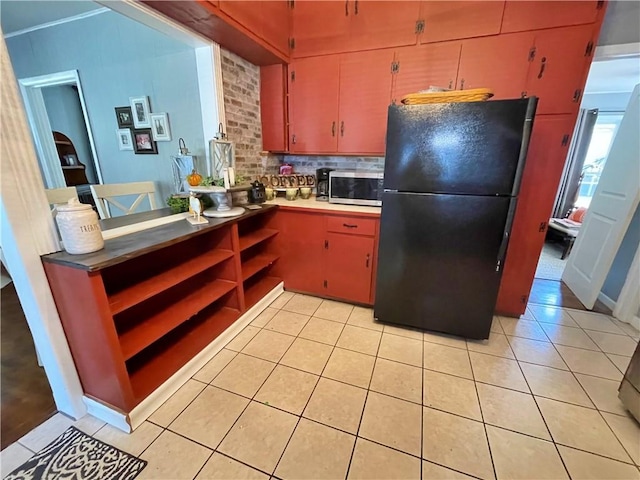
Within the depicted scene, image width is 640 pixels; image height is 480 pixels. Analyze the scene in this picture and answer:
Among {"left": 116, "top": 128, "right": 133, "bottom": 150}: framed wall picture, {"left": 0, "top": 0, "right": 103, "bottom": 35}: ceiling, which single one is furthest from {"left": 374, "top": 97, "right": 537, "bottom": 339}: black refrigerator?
{"left": 0, "top": 0, "right": 103, "bottom": 35}: ceiling

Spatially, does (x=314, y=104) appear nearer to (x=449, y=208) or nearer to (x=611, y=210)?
(x=449, y=208)

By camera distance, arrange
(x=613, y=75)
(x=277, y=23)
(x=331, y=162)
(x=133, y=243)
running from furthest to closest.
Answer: (x=613, y=75)
(x=331, y=162)
(x=277, y=23)
(x=133, y=243)

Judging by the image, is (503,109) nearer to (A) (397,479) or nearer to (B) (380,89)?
(B) (380,89)

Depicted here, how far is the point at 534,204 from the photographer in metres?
2.06

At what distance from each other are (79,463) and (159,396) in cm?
37

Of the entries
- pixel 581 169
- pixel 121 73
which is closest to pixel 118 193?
pixel 121 73

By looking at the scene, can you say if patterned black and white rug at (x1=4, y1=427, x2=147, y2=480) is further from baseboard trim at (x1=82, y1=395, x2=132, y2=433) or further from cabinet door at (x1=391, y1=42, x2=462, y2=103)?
cabinet door at (x1=391, y1=42, x2=462, y2=103)

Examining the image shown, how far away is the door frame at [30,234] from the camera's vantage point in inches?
41.4

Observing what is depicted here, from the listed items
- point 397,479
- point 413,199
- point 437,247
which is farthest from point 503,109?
point 397,479

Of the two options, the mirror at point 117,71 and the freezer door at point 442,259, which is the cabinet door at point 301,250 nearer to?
the freezer door at point 442,259

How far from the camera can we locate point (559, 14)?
1791 millimetres

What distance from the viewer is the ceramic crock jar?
115 cm

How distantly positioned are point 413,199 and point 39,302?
6.85ft

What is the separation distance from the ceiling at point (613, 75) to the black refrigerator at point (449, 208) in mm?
1936
